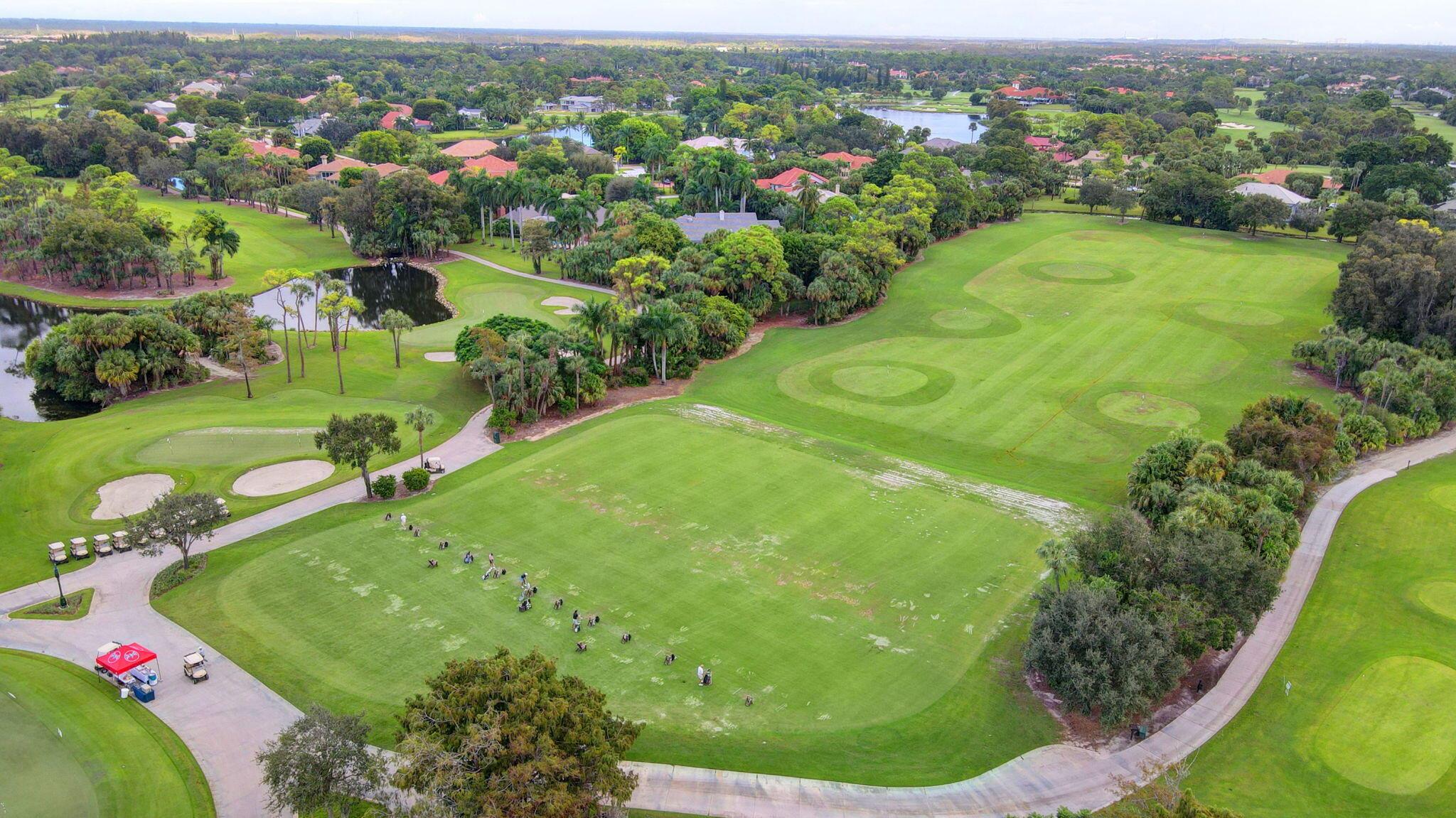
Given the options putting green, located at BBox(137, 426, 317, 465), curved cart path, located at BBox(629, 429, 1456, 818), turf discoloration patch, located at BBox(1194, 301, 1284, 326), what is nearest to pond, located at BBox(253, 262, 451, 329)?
putting green, located at BBox(137, 426, 317, 465)

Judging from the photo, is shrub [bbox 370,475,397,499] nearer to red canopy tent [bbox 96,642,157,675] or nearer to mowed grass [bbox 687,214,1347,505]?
red canopy tent [bbox 96,642,157,675]

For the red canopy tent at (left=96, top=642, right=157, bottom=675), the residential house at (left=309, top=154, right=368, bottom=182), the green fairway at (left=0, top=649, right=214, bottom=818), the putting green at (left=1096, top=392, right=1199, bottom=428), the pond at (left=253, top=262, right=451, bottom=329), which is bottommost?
→ the green fairway at (left=0, top=649, right=214, bottom=818)

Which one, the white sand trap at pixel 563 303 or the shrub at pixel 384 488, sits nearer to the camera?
the shrub at pixel 384 488

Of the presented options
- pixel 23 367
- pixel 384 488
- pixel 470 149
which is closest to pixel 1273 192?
pixel 384 488

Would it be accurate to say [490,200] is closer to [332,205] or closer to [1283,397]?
[332,205]

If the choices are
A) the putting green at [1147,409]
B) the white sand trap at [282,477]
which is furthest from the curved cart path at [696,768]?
the putting green at [1147,409]

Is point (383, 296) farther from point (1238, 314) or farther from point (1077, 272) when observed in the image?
point (1238, 314)

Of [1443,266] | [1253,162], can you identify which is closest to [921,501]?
[1443,266]

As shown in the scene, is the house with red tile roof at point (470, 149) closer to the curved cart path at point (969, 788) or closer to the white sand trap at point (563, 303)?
the white sand trap at point (563, 303)
